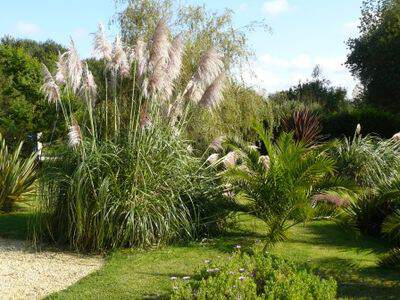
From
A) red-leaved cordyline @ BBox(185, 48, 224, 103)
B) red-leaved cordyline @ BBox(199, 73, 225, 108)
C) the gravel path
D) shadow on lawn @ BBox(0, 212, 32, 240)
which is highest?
red-leaved cordyline @ BBox(185, 48, 224, 103)

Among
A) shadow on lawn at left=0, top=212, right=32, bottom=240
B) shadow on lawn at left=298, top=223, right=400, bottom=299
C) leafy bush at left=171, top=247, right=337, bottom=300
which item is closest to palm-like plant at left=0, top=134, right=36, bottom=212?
shadow on lawn at left=0, top=212, right=32, bottom=240

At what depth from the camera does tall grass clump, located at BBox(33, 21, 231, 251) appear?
8375mm

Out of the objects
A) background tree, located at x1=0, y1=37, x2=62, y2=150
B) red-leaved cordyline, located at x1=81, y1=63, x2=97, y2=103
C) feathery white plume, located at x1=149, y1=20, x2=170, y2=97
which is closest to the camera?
feathery white plume, located at x1=149, y1=20, x2=170, y2=97

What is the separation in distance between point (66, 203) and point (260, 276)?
3766 mm

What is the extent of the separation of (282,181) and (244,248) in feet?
3.85

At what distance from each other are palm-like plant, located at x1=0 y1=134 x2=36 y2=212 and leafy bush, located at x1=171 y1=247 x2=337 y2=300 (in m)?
6.78

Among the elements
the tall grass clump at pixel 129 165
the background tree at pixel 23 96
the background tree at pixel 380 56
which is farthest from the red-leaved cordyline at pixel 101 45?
the background tree at pixel 380 56

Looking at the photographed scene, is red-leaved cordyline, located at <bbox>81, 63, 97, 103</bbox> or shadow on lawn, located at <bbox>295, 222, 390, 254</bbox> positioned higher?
red-leaved cordyline, located at <bbox>81, 63, 97, 103</bbox>

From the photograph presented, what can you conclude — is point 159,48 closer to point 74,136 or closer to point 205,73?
point 205,73

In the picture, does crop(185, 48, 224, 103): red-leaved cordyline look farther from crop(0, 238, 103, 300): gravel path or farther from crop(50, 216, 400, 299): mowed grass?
crop(0, 238, 103, 300): gravel path

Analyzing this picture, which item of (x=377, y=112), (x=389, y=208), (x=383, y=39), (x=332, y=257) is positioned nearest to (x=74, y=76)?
(x=332, y=257)

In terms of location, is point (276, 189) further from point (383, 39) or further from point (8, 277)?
point (383, 39)

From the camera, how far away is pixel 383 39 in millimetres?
26250

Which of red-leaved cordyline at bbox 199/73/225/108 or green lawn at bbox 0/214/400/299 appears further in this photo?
red-leaved cordyline at bbox 199/73/225/108
